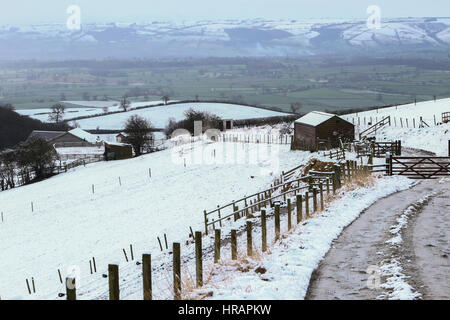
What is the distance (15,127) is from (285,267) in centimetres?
16371

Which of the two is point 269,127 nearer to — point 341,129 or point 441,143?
point 341,129

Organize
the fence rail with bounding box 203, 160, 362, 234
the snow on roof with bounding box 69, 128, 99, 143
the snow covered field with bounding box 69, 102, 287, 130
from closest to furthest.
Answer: the fence rail with bounding box 203, 160, 362, 234
the snow on roof with bounding box 69, 128, 99, 143
the snow covered field with bounding box 69, 102, 287, 130

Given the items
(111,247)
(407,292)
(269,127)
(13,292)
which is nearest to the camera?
(407,292)

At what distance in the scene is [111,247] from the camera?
1353 inches

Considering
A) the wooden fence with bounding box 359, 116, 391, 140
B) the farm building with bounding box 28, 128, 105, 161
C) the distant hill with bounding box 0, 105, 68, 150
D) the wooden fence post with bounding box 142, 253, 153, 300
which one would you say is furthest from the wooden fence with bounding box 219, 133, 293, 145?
the distant hill with bounding box 0, 105, 68, 150

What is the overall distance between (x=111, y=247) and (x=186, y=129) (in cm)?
8133

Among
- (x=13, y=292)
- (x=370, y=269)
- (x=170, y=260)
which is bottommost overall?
(x=13, y=292)

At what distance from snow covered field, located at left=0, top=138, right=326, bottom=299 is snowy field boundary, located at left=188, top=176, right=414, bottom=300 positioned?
7988 mm

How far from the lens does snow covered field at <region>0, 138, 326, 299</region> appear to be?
32562 mm

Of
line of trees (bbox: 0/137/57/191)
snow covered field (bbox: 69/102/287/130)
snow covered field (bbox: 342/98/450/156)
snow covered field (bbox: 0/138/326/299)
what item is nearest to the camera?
snow covered field (bbox: 0/138/326/299)

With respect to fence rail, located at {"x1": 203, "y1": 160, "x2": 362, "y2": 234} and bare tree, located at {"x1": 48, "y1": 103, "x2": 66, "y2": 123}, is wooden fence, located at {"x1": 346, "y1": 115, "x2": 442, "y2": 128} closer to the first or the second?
fence rail, located at {"x1": 203, "y1": 160, "x2": 362, "y2": 234}

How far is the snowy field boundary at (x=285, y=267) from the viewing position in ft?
32.4
